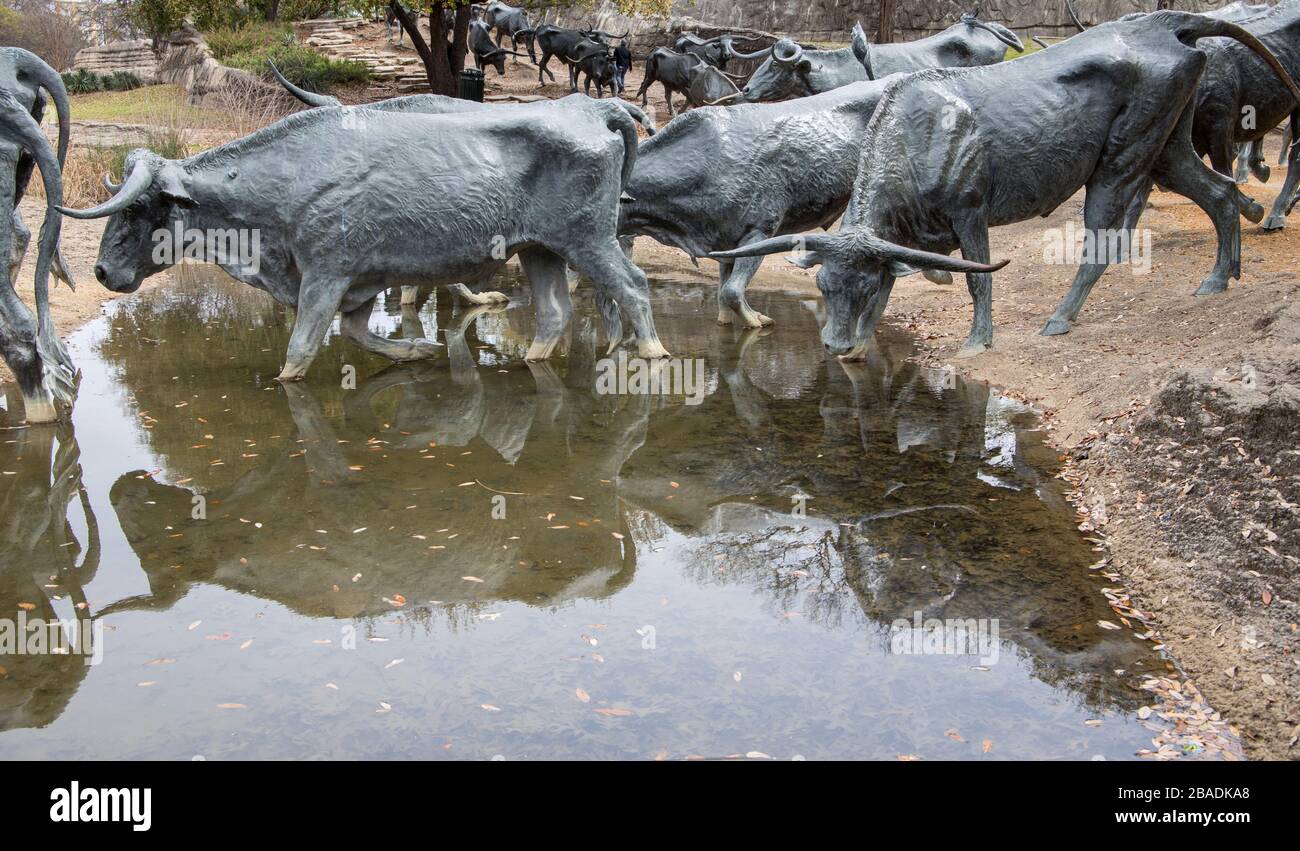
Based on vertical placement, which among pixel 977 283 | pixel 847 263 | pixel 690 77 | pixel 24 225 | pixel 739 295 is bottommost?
pixel 739 295

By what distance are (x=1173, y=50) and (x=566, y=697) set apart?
6880 millimetres

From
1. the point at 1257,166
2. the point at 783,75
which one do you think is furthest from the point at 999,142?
the point at 1257,166

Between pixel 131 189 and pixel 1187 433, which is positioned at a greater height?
pixel 131 189

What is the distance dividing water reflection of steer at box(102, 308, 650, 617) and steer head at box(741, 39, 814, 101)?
7.69 meters

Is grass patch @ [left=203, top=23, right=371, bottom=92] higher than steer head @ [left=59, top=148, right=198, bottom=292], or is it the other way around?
grass patch @ [left=203, top=23, right=371, bottom=92]

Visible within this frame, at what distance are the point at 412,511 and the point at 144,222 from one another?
3.56m

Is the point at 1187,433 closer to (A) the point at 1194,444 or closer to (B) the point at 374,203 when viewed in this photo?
(A) the point at 1194,444

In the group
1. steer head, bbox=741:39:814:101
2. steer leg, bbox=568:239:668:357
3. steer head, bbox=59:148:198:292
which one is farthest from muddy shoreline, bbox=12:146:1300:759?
steer head, bbox=741:39:814:101

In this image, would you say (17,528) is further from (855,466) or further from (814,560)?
(855,466)

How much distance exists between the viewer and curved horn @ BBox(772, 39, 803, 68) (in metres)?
13.9

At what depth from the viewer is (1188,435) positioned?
Answer: 5602 millimetres

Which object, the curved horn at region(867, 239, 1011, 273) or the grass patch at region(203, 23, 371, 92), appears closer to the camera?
the curved horn at region(867, 239, 1011, 273)

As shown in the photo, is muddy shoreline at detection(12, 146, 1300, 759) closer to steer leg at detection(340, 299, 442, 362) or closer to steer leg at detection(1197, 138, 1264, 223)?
steer leg at detection(1197, 138, 1264, 223)

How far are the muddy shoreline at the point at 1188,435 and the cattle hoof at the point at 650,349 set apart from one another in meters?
2.17
